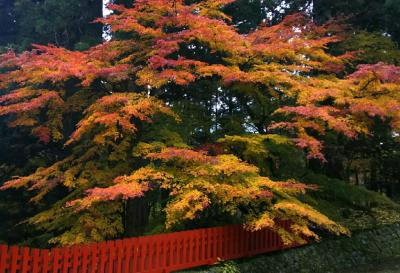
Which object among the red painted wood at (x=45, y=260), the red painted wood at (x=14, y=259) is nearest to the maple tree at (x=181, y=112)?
the red painted wood at (x=45, y=260)

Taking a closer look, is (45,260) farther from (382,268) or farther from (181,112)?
(382,268)

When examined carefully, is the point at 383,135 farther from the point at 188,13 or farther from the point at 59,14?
the point at 59,14

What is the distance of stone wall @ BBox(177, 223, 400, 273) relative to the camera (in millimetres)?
9711

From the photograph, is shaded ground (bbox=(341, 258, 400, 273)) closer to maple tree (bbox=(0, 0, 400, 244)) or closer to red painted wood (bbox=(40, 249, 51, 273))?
maple tree (bbox=(0, 0, 400, 244))

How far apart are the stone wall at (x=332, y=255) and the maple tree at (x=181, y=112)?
1244mm

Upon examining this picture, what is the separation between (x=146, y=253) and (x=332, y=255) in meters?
5.99

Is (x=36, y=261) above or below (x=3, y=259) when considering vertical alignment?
below

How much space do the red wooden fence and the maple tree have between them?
0.52 metres

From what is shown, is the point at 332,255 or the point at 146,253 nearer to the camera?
the point at 146,253

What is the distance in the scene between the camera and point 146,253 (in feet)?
25.8

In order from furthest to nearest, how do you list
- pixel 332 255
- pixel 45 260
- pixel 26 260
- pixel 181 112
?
pixel 332 255
pixel 181 112
pixel 45 260
pixel 26 260

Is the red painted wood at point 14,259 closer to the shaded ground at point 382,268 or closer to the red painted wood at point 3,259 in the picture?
the red painted wood at point 3,259

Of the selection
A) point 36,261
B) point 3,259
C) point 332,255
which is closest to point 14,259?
point 3,259

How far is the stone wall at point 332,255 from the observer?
9.71 meters
